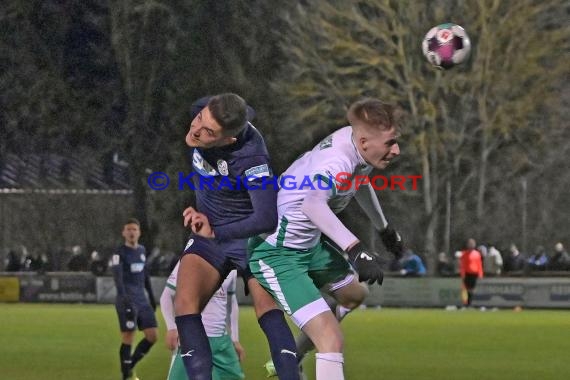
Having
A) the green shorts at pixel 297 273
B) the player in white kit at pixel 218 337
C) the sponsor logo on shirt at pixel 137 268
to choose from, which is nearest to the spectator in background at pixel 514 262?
the sponsor logo on shirt at pixel 137 268

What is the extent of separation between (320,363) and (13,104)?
38.9 meters

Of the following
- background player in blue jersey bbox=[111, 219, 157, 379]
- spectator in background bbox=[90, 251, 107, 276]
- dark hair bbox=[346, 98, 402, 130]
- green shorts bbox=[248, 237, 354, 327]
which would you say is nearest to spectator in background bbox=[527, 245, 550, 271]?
spectator in background bbox=[90, 251, 107, 276]

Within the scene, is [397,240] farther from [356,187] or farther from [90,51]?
[90,51]

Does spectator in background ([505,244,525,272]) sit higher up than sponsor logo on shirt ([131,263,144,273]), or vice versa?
sponsor logo on shirt ([131,263,144,273])

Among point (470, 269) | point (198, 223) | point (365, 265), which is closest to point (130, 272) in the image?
point (198, 223)

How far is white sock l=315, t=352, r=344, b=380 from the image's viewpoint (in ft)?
27.9

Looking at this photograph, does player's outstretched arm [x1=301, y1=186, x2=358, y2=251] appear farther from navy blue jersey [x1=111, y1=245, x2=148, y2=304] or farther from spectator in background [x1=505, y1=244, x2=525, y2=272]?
spectator in background [x1=505, y1=244, x2=525, y2=272]

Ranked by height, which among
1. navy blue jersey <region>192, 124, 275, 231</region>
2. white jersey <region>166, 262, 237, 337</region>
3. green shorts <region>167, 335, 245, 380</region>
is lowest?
green shorts <region>167, 335, 245, 380</region>

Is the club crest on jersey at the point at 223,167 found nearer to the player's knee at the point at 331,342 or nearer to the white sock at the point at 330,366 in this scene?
the player's knee at the point at 331,342

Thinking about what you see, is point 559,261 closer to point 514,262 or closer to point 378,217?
point 514,262

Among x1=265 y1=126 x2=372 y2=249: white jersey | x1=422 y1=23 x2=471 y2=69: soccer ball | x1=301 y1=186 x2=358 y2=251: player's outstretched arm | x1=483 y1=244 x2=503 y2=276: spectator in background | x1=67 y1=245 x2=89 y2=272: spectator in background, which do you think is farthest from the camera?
x1=67 y1=245 x2=89 y2=272: spectator in background

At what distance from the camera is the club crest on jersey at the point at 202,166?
9219 mm

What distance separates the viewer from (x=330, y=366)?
8.51 meters

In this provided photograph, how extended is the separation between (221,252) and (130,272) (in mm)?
7783
